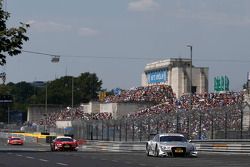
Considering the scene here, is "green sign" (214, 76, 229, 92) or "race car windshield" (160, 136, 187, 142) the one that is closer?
"race car windshield" (160, 136, 187, 142)

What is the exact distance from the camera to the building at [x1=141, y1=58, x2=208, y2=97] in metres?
102

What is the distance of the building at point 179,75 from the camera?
10194 centimetres

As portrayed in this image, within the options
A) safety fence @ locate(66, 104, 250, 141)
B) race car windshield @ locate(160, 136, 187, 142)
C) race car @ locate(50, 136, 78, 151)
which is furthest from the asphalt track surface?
race car @ locate(50, 136, 78, 151)

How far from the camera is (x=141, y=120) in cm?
6153

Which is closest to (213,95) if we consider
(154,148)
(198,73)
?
(198,73)

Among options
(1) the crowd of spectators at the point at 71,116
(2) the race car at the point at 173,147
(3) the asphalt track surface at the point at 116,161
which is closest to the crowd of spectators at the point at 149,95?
(1) the crowd of spectators at the point at 71,116

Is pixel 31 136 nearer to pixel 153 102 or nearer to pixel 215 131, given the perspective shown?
pixel 153 102

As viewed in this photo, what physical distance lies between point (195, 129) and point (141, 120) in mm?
8862

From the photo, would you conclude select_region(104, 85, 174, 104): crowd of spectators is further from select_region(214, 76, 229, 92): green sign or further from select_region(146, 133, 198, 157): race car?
select_region(146, 133, 198, 157): race car

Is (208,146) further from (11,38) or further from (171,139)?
(11,38)

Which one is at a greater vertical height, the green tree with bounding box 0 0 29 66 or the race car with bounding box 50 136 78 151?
the green tree with bounding box 0 0 29 66

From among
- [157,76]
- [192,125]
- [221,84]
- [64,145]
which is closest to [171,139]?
[192,125]

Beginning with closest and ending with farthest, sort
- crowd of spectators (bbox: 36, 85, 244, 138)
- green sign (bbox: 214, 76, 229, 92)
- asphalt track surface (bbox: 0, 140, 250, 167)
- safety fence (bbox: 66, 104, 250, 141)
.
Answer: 1. asphalt track surface (bbox: 0, 140, 250, 167)
2. safety fence (bbox: 66, 104, 250, 141)
3. crowd of spectators (bbox: 36, 85, 244, 138)
4. green sign (bbox: 214, 76, 229, 92)

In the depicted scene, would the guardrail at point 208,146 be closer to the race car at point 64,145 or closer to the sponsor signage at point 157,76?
the race car at point 64,145
